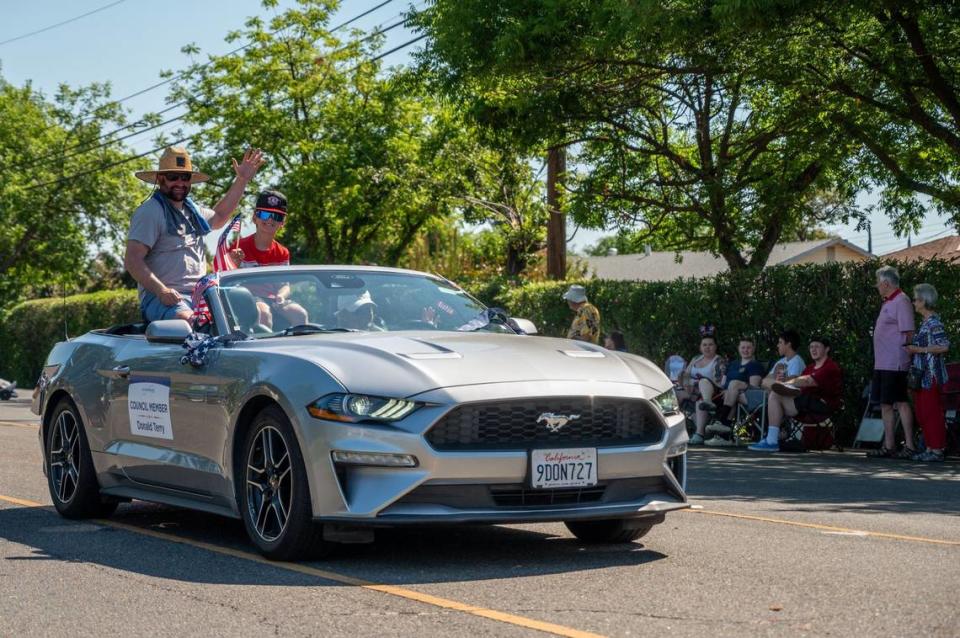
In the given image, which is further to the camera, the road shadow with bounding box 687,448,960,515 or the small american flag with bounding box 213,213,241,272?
the road shadow with bounding box 687,448,960,515

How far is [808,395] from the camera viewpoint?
1586 cm

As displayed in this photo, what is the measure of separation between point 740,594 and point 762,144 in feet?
54.1

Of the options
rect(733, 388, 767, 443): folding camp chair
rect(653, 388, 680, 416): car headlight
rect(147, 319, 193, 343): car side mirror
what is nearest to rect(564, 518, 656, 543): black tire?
rect(653, 388, 680, 416): car headlight

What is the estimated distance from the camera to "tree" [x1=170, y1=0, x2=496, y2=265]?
3384 centimetres

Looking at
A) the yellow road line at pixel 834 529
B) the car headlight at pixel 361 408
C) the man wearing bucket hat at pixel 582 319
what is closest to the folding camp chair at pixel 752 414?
the man wearing bucket hat at pixel 582 319

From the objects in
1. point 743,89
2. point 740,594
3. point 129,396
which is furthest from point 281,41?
point 740,594

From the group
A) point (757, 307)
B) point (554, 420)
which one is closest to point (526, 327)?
point (554, 420)

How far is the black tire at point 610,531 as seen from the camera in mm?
7215

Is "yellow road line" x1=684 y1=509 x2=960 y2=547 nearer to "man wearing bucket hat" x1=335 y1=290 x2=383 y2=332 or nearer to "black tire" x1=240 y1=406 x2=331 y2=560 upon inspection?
"man wearing bucket hat" x1=335 y1=290 x2=383 y2=332

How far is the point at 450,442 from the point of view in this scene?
6328 mm

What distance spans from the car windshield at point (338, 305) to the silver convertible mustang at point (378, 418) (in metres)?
0.01

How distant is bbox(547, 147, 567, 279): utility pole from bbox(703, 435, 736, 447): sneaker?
8026 millimetres

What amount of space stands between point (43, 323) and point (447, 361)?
35643mm

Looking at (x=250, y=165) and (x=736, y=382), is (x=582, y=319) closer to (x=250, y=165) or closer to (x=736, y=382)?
(x=736, y=382)
